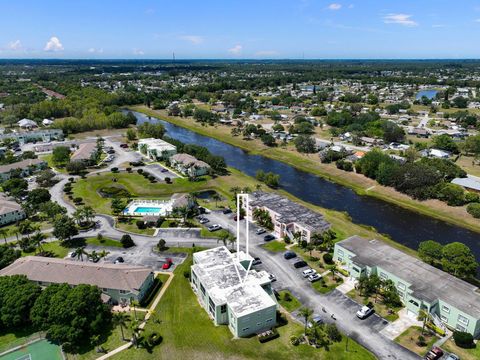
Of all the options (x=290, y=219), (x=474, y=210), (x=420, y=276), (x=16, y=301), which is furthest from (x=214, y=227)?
(x=474, y=210)

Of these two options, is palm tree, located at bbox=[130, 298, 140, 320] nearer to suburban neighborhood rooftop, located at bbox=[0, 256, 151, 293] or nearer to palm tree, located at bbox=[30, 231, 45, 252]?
suburban neighborhood rooftop, located at bbox=[0, 256, 151, 293]

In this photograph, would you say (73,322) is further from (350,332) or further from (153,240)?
(350,332)

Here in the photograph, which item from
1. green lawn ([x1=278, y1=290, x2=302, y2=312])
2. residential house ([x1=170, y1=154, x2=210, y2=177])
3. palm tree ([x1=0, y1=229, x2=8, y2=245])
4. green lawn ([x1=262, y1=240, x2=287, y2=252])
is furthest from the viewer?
residential house ([x1=170, y1=154, x2=210, y2=177])

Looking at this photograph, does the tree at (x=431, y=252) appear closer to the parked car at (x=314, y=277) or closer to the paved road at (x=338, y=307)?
the paved road at (x=338, y=307)

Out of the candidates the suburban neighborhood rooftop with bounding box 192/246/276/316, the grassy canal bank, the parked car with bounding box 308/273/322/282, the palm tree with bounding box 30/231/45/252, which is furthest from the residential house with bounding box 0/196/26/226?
the grassy canal bank

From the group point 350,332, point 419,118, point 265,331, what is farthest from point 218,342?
point 419,118

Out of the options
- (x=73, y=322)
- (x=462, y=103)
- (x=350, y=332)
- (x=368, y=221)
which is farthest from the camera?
(x=462, y=103)
